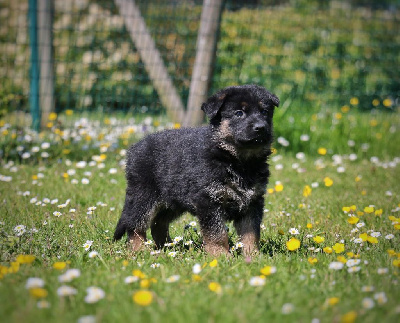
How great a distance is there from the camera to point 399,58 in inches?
405

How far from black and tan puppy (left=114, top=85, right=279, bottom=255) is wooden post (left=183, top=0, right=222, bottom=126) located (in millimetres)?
3138

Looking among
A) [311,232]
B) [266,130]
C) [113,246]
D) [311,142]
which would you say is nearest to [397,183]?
[311,142]

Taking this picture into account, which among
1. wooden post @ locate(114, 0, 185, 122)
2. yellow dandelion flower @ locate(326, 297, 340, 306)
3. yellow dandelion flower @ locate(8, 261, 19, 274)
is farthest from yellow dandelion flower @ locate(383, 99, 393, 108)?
yellow dandelion flower @ locate(8, 261, 19, 274)

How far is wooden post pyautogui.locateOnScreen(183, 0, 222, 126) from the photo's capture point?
7168mm

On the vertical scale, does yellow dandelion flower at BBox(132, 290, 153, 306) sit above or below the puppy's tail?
above

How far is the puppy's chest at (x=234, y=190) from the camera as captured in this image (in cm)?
364

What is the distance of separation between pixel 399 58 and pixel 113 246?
8.37 meters

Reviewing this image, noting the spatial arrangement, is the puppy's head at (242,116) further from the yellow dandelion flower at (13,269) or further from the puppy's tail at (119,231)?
the yellow dandelion flower at (13,269)

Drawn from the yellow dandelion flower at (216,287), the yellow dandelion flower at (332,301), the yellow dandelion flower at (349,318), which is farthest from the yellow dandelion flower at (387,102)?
the yellow dandelion flower at (349,318)

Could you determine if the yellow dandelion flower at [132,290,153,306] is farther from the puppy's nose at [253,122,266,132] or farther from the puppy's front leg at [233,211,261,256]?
the puppy's nose at [253,122,266,132]

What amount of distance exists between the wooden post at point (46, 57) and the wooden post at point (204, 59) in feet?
6.41

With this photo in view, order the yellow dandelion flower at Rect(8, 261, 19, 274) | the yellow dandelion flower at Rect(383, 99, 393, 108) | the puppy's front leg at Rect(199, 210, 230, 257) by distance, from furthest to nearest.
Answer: the yellow dandelion flower at Rect(383, 99, 393, 108) → the puppy's front leg at Rect(199, 210, 230, 257) → the yellow dandelion flower at Rect(8, 261, 19, 274)

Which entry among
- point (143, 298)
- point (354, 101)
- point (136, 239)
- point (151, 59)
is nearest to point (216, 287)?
point (143, 298)

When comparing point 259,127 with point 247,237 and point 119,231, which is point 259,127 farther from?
point 119,231
